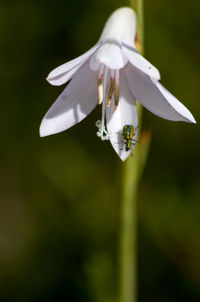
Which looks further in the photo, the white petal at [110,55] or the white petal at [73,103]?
the white petal at [73,103]

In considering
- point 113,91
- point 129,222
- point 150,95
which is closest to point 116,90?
point 113,91

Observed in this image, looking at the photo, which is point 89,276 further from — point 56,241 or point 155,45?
point 155,45

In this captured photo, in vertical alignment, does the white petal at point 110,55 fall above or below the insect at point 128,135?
above

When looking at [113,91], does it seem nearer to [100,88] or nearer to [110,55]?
[100,88]

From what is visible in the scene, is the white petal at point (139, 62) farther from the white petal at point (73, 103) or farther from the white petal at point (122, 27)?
the white petal at point (73, 103)

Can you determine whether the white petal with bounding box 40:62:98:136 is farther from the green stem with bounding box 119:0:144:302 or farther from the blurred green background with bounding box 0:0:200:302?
the blurred green background with bounding box 0:0:200:302

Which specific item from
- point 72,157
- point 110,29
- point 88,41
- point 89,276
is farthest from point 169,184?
point 110,29

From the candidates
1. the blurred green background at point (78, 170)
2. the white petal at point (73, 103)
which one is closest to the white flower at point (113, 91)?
the white petal at point (73, 103)
